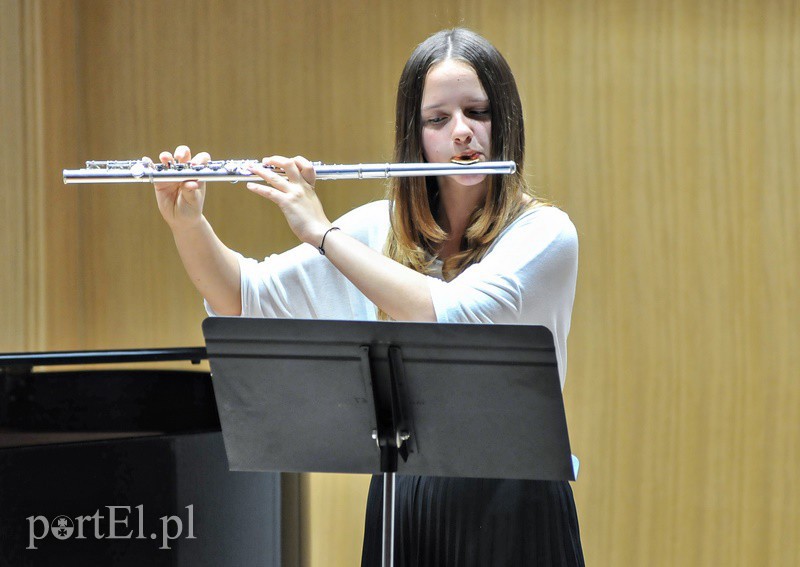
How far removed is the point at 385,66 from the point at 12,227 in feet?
4.16

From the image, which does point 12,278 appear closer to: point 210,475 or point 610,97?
point 210,475

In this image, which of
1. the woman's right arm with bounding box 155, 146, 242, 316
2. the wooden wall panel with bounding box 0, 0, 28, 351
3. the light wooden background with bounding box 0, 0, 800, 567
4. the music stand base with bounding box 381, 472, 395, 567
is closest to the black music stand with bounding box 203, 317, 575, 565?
the music stand base with bounding box 381, 472, 395, 567

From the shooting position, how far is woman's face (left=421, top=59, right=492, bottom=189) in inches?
66.7

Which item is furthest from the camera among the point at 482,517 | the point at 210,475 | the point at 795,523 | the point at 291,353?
the point at 795,523

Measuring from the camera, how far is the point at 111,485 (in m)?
1.92

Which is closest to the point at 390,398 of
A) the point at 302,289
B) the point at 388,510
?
the point at 388,510

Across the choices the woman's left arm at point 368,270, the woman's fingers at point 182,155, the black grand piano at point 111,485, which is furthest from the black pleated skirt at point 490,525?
the woman's fingers at point 182,155

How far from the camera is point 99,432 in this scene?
209cm

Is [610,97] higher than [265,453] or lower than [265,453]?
higher

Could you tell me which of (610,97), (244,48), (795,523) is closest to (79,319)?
(244,48)

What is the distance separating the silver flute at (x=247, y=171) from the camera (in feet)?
5.40

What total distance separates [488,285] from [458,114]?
34 cm

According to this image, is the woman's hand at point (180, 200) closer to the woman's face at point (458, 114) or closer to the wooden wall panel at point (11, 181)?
the woman's face at point (458, 114)

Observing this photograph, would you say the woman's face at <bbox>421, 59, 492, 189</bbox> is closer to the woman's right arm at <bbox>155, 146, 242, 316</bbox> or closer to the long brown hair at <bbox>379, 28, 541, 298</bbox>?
the long brown hair at <bbox>379, 28, 541, 298</bbox>
